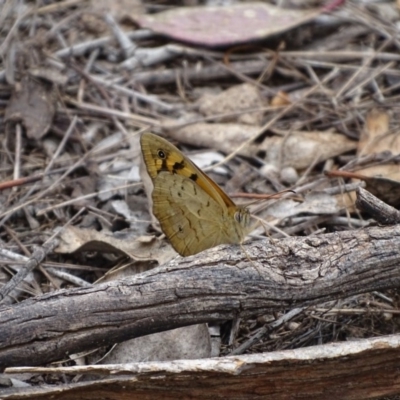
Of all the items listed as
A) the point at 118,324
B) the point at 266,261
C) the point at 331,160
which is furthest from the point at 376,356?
the point at 331,160

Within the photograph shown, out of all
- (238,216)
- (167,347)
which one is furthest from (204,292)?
(238,216)

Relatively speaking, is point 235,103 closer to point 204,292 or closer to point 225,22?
point 225,22

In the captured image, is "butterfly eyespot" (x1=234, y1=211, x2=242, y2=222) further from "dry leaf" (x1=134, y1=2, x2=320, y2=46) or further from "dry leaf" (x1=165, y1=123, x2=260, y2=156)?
"dry leaf" (x1=134, y1=2, x2=320, y2=46)

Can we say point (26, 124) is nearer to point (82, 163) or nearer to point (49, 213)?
point (82, 163)

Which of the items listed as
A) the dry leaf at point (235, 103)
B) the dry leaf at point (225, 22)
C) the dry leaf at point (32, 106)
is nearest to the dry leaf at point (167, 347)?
the dry leaf at point (32, 106)

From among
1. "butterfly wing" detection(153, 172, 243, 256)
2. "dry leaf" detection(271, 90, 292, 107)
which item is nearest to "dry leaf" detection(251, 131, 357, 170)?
"dry leaf" detection(271, 90, 292, 107)

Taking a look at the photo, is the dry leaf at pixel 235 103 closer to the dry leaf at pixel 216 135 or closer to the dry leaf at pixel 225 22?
the dry leaf at pixel 216 135
